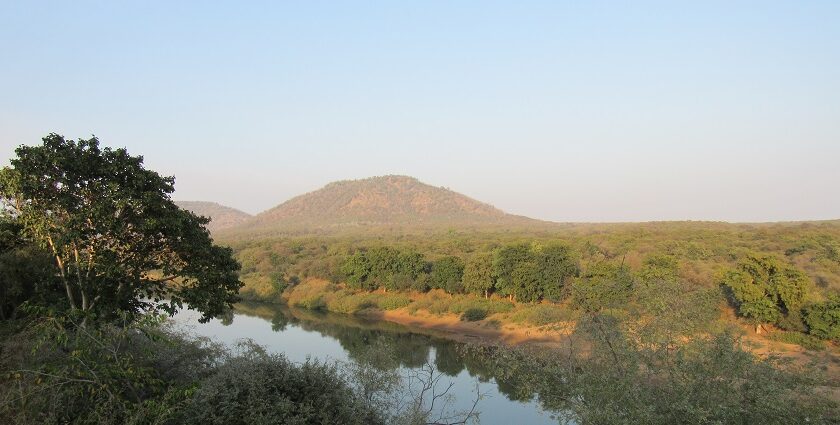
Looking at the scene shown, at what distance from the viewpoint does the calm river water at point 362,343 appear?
23.5 metres

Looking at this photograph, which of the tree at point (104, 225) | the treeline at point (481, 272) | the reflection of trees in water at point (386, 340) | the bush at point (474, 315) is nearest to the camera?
the tree at point (104, 225)

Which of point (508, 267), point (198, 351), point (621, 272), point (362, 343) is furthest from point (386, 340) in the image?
point (198, 351)

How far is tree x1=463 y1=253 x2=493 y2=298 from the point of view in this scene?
46062mm

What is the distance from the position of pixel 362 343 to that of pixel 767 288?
25.3 metres

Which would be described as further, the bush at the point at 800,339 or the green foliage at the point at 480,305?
the green foliage at the point at 480,305

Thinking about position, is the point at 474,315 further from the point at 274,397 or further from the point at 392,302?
the point at 274,397

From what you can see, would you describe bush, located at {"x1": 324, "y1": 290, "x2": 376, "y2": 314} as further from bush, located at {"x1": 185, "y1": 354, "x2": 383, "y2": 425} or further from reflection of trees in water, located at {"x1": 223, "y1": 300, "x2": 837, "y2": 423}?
reflection of trees in water, located at {"x1": 223, "y1": 300, "x2": 837, "y2": 423}

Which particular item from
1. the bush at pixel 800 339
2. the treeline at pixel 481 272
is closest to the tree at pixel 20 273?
the treeline at pixel 481 272

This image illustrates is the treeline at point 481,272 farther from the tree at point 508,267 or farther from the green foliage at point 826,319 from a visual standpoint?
the green foliage at point 826,319

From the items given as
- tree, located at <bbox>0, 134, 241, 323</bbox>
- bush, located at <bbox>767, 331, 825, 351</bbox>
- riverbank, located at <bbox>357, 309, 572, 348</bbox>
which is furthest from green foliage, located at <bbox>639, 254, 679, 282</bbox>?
tree, located at <bbox>0, 134, 241, 323</bbox>

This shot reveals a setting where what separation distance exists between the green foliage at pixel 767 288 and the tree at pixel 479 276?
18.0m

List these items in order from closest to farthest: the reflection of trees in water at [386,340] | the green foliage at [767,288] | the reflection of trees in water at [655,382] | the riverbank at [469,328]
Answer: the reflection of trees in water at [655,382], the reflection of trees in water at [386,340], the green foliage at [767,288], the riverbank at [469,328]

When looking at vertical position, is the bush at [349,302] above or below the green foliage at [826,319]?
below

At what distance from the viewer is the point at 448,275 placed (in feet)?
160
